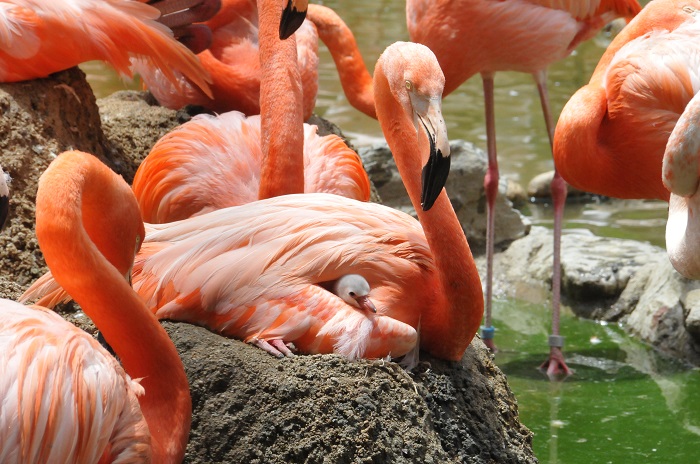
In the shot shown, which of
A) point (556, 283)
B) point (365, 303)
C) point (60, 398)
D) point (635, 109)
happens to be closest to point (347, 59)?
point (556, 283)

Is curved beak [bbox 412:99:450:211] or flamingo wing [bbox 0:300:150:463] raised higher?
curved beak [bbox 412:99:450:211]

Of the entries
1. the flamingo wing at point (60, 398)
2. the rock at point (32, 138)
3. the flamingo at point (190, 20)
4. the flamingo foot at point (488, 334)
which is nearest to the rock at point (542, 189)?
the flamingo foot at point (488, 334)

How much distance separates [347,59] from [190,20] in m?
1.19

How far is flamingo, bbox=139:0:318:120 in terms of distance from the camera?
4.84m

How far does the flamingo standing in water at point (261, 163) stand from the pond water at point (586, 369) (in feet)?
4.16

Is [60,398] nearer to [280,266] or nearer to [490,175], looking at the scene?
[280,266]

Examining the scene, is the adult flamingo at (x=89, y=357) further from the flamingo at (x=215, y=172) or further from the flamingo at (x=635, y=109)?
the flamingo at (x=635, y=109)

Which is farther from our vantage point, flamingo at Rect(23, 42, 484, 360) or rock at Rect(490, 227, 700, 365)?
rock at Rect(490, 227, 700, 365)

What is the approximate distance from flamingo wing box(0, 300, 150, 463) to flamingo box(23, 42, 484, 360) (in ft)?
1.79

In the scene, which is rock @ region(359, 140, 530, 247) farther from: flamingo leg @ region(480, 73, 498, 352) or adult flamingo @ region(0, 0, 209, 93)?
adult flamingo @ region(0, 0, 209, 93)

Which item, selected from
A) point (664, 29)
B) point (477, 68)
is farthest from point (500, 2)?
point (664, 29)

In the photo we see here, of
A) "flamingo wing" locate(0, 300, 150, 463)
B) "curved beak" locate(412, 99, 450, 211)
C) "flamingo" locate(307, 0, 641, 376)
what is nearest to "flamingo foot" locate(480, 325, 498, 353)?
"flamingo" locate(307, 0, 641, 376)

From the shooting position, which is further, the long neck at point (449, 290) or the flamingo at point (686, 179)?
the flamingo at point (686, 179)

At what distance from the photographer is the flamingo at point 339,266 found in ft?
9.35
